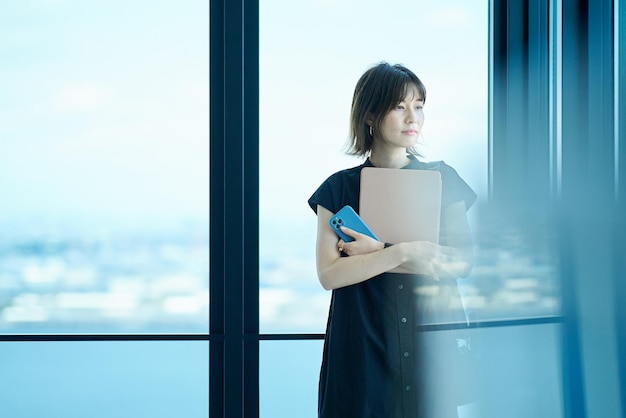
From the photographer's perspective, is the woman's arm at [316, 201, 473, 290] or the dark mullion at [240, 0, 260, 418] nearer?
the woman's arm at [316, 201, 473, 290]

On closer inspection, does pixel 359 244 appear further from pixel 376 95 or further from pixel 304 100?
pixel 304 100

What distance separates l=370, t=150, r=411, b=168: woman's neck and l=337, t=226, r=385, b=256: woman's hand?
0.46 feet

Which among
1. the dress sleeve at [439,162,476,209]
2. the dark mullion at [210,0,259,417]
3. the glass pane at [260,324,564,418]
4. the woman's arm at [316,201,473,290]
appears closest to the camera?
the glass pane at [260,324,564,418]

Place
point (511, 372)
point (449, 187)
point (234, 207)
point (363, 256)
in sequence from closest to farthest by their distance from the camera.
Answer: point (511, 372) → point (449, 187) → point (363, 256) → point (234, 207)

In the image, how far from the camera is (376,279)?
1087mm

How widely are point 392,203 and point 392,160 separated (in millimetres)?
82

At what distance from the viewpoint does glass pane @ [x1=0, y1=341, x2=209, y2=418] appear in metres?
1.54

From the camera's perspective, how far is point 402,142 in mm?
1112

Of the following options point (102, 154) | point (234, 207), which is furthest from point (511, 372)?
point (102, 154)

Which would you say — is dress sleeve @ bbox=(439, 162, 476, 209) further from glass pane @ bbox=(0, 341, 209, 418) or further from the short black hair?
glass pane @ bbox=(0, 341, 209, 418)

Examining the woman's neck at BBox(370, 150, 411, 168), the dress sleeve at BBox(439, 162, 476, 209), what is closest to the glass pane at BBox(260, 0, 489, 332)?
the woman's neck at BBox(370, 150, 411, 168)

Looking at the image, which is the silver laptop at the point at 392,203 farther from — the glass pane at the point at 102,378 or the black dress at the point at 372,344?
the glass pane at the point at 102,378

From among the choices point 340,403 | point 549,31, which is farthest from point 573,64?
point 340,403

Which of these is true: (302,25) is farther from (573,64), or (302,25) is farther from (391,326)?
(573,64)
